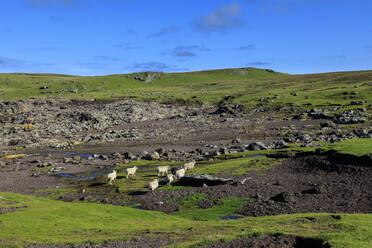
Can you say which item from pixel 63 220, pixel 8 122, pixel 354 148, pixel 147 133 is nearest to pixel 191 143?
pixel 147 133

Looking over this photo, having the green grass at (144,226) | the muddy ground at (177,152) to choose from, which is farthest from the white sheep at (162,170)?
the green grass at (144,226)

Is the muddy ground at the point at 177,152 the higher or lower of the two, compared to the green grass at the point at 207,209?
higher

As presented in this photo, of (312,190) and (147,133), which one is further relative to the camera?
(147,133)

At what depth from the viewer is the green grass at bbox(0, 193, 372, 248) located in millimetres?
22266

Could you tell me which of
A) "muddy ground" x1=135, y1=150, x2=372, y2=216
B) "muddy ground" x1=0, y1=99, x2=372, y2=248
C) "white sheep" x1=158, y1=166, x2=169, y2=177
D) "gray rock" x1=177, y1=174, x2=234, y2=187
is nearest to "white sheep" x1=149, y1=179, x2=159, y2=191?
"muddy ground" x1=135, y1=150, x2=372, y2=216

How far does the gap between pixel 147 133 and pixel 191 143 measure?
22482mm

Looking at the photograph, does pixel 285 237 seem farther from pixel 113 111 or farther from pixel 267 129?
pixel 113 111

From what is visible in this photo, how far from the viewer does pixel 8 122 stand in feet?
401

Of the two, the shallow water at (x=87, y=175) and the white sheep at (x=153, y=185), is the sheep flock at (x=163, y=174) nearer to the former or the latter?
the white sheep at (x=153, y=185)

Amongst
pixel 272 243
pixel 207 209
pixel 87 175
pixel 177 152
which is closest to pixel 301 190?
pixel 207 209

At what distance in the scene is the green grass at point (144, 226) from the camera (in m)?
22.3

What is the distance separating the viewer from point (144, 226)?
29641mm

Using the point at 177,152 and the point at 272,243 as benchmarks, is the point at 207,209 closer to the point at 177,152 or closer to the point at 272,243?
the point at 272,243

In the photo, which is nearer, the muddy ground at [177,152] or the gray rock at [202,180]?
the muddy ground at [177,152]
